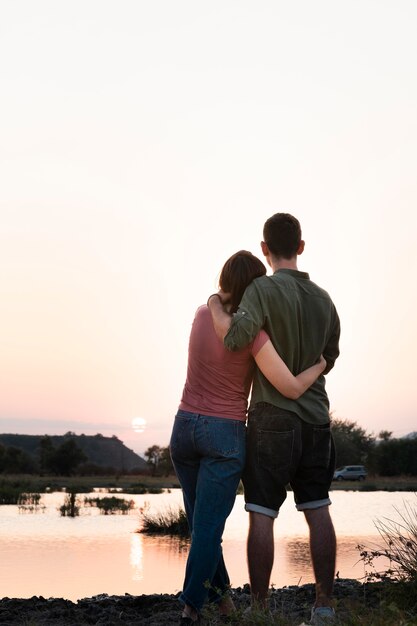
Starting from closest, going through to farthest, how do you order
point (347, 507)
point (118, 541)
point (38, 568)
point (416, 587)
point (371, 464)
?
point (416, 587), point (38, 568), point (118, 541), point (347, 507), point (371, 464)

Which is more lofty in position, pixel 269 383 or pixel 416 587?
pixel 269 383

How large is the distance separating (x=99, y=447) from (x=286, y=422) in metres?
102

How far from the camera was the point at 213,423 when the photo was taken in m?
4.02

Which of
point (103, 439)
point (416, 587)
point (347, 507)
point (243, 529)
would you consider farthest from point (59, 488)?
point (103, 439)

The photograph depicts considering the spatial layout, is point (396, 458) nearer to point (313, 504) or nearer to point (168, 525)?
point (168, 525)

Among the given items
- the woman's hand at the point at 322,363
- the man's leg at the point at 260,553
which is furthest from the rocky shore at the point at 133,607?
the woman's hand at the point at 322,363

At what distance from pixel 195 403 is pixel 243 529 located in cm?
1096

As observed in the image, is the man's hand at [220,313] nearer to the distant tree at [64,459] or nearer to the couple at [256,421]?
the couple at [256,421]

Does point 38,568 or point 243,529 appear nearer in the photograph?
point 38,568

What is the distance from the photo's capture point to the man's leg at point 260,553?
13.4 feet

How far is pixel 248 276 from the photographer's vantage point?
4188mm

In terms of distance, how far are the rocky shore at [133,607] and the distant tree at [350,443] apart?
46.7 m

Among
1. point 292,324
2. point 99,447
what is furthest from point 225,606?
point 99,447

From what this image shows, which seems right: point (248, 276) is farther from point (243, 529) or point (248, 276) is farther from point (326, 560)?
point (243, 529)
